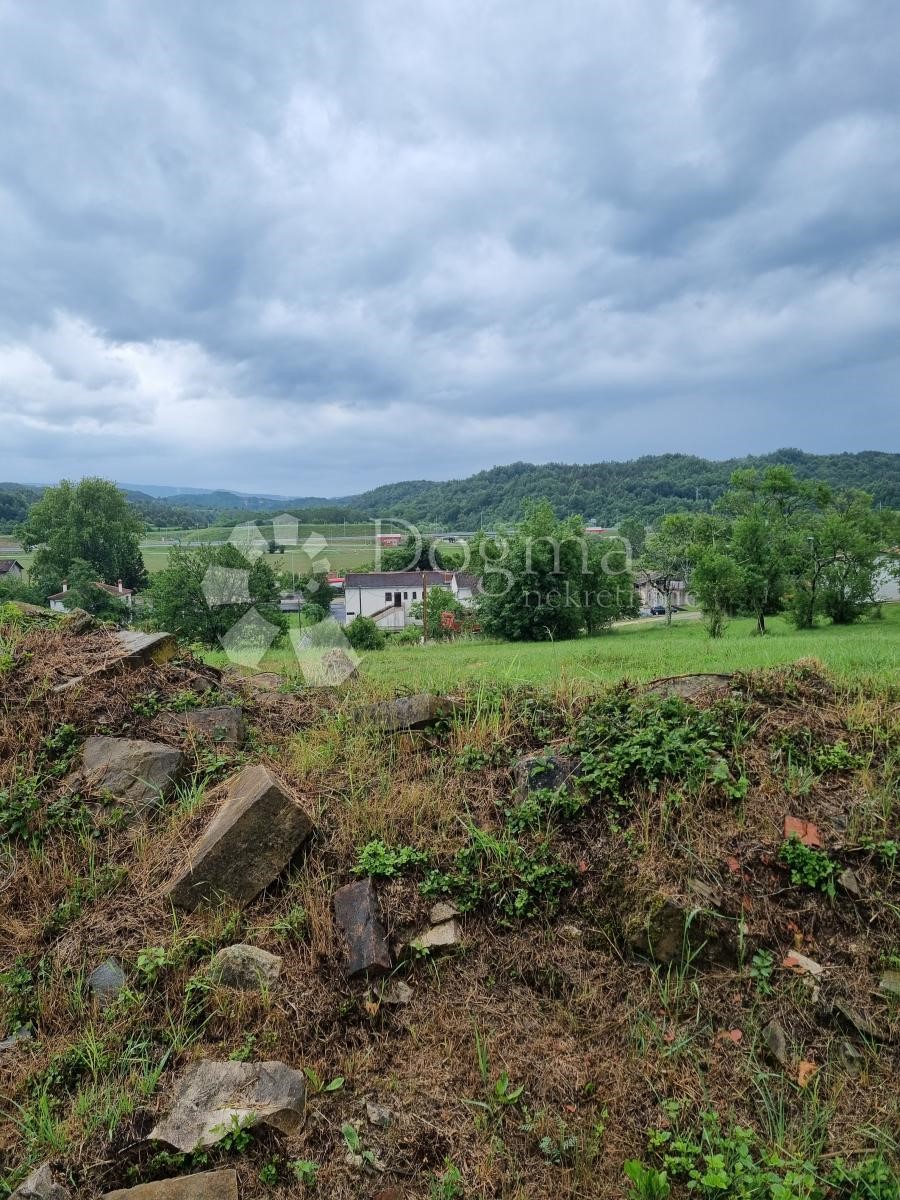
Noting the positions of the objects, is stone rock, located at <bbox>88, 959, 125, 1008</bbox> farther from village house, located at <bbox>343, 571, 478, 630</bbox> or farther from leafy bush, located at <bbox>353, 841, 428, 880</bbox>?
village house, located at <bbox>343, 571, 478, 630</bbox>

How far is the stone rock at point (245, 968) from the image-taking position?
93.3 inches

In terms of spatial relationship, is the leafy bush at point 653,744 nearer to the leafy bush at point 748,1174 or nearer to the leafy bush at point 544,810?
the leafy bush at point 544,810

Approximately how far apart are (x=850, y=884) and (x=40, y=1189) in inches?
117

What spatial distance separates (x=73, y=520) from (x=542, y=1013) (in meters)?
22.6

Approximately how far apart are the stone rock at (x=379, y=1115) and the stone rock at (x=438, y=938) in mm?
535

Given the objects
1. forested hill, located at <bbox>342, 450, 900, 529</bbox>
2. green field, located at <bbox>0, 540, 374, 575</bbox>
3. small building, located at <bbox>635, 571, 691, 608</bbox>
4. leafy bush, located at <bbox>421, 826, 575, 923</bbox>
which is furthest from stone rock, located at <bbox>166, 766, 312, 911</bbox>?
forested hill, located at <bbox>342, 450, 900, 529</bbox>

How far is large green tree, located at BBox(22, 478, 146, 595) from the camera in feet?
55.4

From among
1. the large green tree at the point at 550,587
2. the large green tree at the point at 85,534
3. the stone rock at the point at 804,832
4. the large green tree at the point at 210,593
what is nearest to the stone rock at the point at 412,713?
the stone rock at the point at 804,832

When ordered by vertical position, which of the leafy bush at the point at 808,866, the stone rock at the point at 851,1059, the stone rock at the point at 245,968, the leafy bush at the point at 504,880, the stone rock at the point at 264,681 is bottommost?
the stone rock at the point at 851,1059

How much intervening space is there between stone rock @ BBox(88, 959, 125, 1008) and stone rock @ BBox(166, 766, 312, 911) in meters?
0.31

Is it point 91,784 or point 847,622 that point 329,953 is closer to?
point 91,784

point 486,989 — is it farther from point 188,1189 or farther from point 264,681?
point 264,681

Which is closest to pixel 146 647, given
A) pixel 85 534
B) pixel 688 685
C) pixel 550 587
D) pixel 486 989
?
pixel 486 989

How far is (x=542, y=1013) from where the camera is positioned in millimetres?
2322
